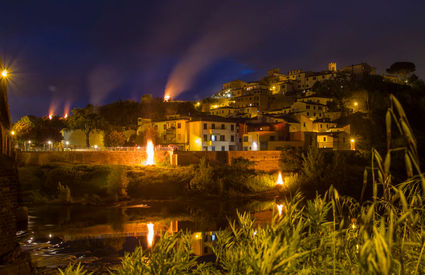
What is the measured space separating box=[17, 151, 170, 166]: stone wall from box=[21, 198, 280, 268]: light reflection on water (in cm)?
779

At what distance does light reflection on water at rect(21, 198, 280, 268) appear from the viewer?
15.2 meters

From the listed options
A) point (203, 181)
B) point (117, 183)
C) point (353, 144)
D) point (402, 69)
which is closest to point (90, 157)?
point (117, 183)

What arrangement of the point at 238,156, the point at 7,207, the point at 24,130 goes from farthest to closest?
1. the point at 24,130
2. the point at 238,156
3. the point at 7,207

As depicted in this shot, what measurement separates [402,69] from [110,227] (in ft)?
212

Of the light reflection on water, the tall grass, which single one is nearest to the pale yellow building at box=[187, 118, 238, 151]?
the light reflection on water

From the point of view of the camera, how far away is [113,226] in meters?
20.7

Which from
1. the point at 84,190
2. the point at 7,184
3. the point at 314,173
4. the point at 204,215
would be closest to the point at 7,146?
the point at 7,184

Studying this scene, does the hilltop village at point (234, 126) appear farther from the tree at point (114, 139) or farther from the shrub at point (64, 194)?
the shrub at point (64, 194)

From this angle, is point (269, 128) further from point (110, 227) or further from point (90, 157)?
point (110, 227)

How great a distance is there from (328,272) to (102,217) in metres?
20.0

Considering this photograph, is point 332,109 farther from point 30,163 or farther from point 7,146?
point 7,146

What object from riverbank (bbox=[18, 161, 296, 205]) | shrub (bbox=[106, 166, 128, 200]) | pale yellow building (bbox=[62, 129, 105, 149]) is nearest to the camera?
riverbank (bbox=[18, 161, 296, 205])

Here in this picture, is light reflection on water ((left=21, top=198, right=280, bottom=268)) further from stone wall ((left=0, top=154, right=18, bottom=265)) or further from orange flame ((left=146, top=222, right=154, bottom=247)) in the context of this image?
stone wall ((left=0, top=154, right=18, bottom=265))

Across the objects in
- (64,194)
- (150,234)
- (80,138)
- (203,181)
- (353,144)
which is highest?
(80,138)
